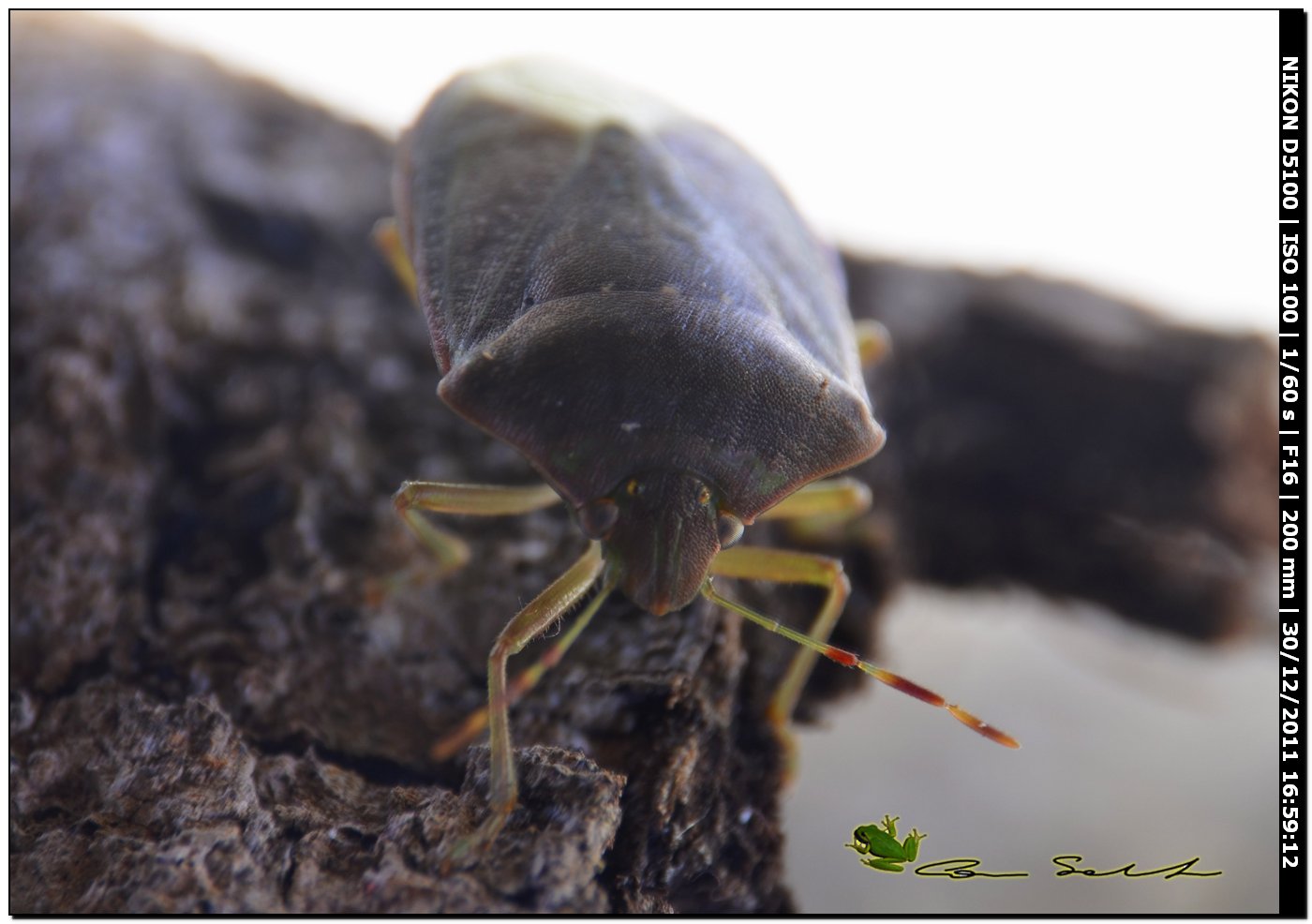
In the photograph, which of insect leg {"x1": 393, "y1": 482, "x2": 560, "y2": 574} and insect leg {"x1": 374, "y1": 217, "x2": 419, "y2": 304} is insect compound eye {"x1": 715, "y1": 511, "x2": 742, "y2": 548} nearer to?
insect leg {"x1": 393, "y1": 482, "x2": 560, "y2": 574}

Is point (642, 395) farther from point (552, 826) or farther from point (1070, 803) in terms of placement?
point (1070, 803)

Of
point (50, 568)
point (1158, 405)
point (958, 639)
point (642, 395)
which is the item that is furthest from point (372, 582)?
point (1158, 405)

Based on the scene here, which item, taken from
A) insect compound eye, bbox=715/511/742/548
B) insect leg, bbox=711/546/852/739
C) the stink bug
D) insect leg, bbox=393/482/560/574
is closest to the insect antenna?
the stink bug

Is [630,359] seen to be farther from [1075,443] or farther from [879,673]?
[1075,443]

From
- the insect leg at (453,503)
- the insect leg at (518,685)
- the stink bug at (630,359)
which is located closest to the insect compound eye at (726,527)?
the stink bug at (630,359)

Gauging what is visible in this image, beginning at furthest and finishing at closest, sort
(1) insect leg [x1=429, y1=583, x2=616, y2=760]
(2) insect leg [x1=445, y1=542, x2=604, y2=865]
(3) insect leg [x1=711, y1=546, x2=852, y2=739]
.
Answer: (3) insect leg [x1=711, y1=546, x2=852, y2=739] < (1) insect leg [x1=429, y1=583, x2=616, y2=760] < (2) insect leg [x1=445, y1=542, x2=604, y2=865]

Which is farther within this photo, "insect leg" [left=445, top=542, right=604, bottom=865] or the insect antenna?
the insect antenna
